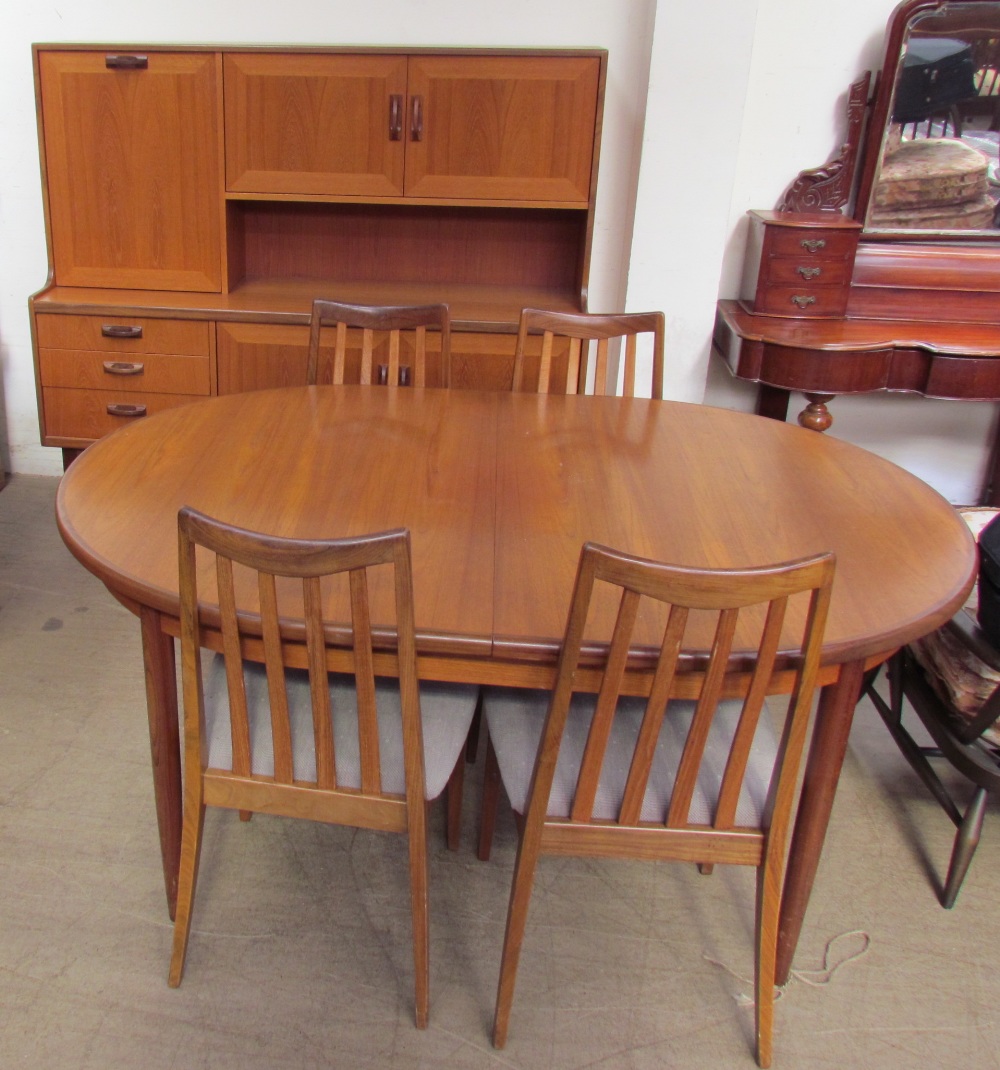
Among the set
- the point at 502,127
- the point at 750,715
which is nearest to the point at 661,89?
the point at 502,127

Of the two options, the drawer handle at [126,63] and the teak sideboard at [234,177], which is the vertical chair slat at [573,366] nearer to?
the teak sideboard at [234,177]

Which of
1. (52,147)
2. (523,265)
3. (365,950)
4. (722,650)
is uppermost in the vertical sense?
(52,147)

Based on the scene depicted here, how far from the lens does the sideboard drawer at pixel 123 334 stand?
307 cm

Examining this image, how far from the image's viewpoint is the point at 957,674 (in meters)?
1.84

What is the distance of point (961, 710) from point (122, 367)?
2.58m

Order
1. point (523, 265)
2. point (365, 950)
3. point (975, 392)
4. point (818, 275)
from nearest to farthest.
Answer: point (365, 950)
point (975, 392)
point (818, 275)
point (523, 265)

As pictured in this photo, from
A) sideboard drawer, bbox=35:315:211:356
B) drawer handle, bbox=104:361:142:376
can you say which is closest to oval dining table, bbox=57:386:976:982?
sideboard drawer, bbox=35:315:211:356

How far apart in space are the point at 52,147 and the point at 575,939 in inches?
110

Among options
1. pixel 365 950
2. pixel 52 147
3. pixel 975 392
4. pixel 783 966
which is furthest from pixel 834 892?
pixel 52 147

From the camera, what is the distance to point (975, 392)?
2.82 metres

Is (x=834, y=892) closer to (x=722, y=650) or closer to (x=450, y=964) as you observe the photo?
(x=450, y=964)

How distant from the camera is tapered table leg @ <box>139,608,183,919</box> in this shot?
152cm

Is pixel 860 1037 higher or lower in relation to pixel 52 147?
lower

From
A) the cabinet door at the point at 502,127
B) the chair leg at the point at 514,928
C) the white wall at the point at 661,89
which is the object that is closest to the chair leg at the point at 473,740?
the chair leg at the point at 514,928
